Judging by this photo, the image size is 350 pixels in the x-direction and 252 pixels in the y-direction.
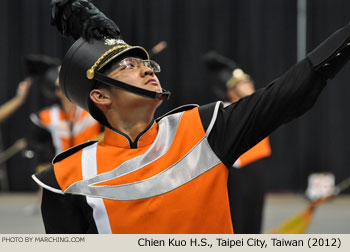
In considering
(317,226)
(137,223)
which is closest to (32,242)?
(137,223)

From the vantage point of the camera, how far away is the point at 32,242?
55.0 inches

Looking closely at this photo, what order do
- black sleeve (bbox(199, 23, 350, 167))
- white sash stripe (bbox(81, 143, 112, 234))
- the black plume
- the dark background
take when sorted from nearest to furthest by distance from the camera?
black sleeve (bbox(199, 23, 350, 167))
white sash stripe (bbox(81, 143, 112, 234))
the black plume
the dark background

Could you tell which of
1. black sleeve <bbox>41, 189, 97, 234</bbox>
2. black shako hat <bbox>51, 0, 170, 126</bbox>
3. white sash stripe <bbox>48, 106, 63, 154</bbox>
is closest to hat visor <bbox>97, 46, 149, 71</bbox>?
black shako hat <bbox>51, 0, 170, 126</bbox>

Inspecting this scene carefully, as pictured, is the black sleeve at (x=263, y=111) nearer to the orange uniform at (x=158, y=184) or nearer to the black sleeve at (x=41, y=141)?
the orange uniform at (x=158, y=184)

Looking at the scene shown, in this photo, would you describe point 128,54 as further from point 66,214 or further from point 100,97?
point 66,214

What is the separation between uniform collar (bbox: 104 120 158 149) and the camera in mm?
1530

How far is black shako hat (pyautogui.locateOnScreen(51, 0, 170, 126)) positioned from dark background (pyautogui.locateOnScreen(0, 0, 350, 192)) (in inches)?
194

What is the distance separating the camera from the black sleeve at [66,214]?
4.92 ft

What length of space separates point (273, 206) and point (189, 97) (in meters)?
1.58

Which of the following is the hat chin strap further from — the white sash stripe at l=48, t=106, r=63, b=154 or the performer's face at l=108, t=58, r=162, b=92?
the white sash stripe at l=48, t=106, r=63, b=154

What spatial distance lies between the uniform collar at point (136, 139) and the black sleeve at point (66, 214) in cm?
17

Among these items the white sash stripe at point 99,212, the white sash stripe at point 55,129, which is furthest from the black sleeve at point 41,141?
the white sash stripe at point 99,212

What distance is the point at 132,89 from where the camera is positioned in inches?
59.6

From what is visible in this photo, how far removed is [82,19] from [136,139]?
1.15 feet
